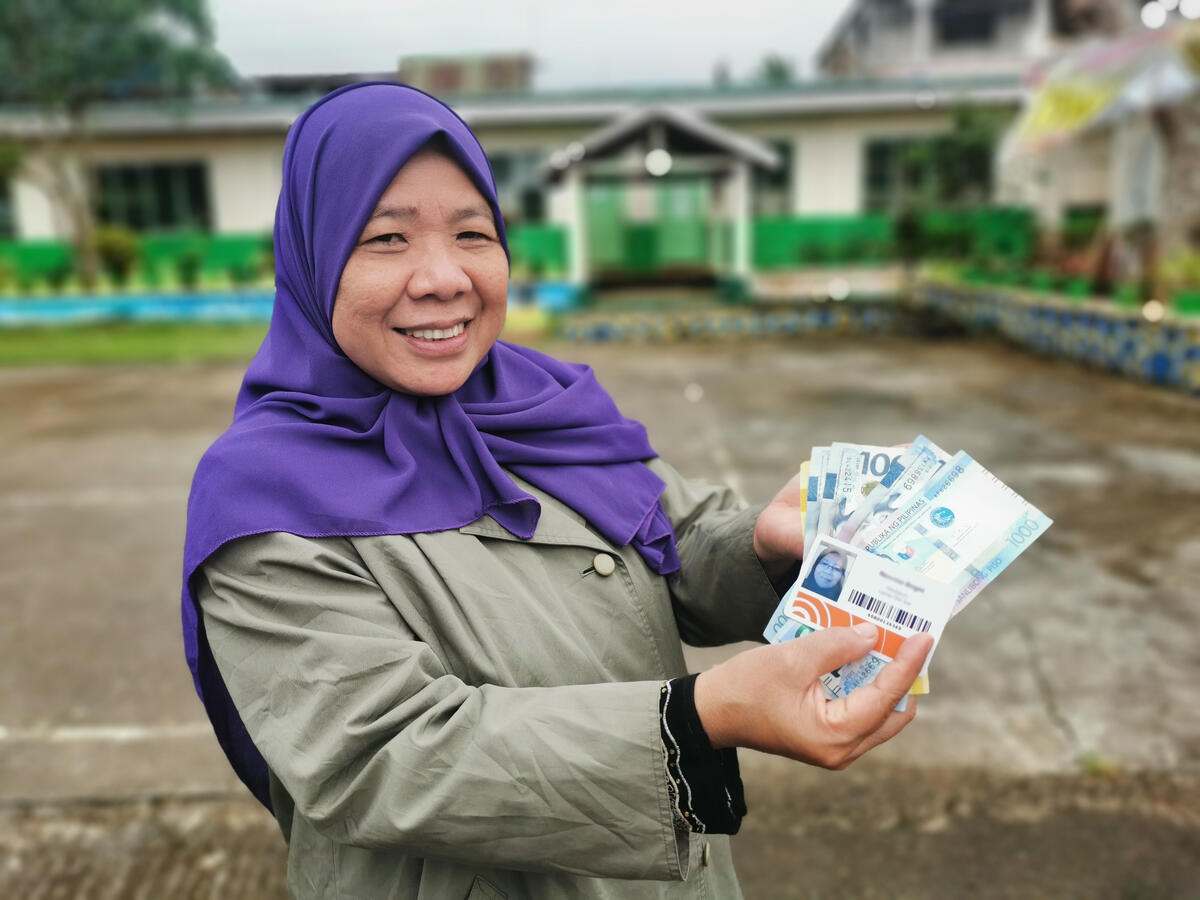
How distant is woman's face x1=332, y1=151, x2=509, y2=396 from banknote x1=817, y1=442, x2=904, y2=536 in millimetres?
505

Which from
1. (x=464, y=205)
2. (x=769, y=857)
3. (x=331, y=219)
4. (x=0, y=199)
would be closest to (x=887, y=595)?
(x=464, y=205)

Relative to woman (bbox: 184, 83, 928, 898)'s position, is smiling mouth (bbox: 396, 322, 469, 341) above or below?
above

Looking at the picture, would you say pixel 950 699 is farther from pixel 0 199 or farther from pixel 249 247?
pixel 0 199

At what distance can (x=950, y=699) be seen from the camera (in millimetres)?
3586

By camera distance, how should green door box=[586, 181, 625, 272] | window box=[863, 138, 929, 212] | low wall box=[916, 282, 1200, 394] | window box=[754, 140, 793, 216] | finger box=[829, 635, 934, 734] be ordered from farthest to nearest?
window box=[754, 140, 793, 216], window box=[863, 138, 929, 212], green door box=[586, 181, 625, 272], low wall box=[916, 282, 1200, 394], finger box=[829, 635, 934, 734]

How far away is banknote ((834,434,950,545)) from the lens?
1205 millimetres

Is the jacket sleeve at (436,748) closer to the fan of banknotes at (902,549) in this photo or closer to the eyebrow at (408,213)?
the fan of banknotes at (902,549)

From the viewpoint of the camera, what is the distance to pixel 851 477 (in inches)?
50.3

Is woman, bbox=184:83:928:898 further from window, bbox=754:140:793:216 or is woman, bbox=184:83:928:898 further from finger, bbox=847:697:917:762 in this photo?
window, bbox=754:140:793:216

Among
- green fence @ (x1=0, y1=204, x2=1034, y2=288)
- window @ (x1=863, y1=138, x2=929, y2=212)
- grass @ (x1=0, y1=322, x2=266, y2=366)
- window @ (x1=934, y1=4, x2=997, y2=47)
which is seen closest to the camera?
grass @ (x1=0, y1=322, x2=266, y2=366)

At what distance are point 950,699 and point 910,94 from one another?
16.4 meters

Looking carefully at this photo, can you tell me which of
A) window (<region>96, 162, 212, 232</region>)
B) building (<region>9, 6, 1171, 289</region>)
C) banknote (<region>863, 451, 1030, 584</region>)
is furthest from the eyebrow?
window (<region>96, 162, 212, 232</region>)

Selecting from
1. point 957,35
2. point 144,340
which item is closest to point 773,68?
point 957,35

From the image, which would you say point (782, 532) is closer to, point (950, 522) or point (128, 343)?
point (950, 522)
